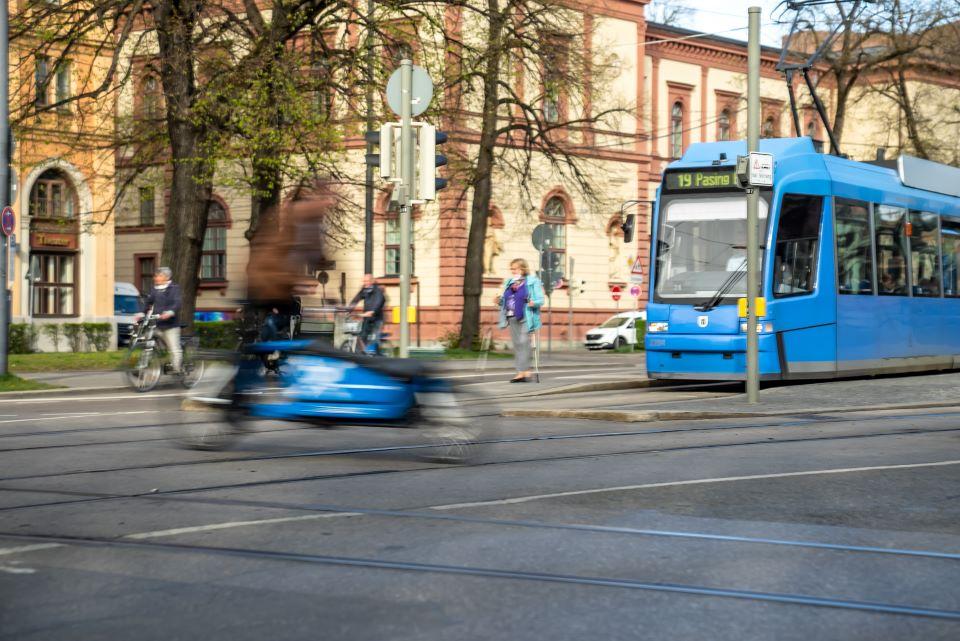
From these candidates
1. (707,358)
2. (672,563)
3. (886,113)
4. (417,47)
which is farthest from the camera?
(886,113)

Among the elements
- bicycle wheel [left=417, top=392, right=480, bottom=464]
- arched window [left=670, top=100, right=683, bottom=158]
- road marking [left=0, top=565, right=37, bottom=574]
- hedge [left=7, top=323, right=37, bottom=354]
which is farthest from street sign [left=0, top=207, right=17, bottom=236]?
arched window [left=670, top=100, right=683, bottom=158]

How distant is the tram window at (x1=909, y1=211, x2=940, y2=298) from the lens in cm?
2089

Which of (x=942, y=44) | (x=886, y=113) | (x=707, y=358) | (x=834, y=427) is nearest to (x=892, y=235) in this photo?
(x=707, y=358)

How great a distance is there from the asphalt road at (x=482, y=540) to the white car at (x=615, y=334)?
3248 centimetres

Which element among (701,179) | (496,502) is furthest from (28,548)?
(701,179)

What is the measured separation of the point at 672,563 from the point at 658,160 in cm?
4836

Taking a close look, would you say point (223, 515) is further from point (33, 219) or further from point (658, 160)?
point (658, 160)

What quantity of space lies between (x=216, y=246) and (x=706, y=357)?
1400 inches

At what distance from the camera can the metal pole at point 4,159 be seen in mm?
18516

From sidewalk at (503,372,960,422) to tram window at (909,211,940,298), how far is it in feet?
8.01

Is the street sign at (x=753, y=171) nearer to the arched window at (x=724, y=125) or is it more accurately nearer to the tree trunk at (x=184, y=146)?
the tree trunk at (x=184, y=146)

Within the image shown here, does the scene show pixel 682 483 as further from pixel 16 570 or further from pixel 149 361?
pixel 149 361

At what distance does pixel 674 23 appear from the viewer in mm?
63812

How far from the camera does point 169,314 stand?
1820cm
